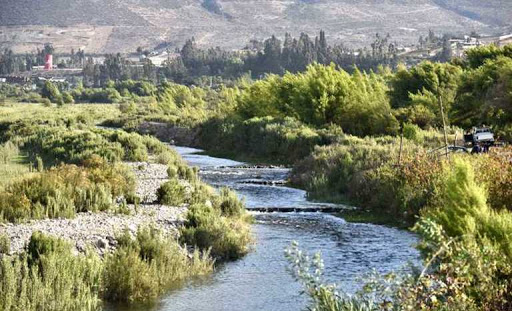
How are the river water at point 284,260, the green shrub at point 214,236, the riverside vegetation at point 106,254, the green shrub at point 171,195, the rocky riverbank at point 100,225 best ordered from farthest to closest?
the green shrub at point 171,195 < the green shrub at point 214,236 < the rocky riverbank at point 100,225 < the river water at point 284,260 < the riverside vegetation at point 106,254

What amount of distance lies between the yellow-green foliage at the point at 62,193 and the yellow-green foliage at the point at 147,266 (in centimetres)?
456

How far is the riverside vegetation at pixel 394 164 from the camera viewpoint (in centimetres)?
1098

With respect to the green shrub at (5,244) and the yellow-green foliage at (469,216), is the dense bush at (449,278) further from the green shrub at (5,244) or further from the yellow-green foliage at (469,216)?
the green shrub at (5,244)

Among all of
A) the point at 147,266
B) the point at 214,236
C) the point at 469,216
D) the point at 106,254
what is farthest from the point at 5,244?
the point at 469,216

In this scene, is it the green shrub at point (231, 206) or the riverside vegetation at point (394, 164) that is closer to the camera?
the riverside vegetation at point (394, 164)

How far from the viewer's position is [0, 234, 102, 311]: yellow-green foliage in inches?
596

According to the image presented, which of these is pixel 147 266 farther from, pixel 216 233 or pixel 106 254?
pixel 216 233

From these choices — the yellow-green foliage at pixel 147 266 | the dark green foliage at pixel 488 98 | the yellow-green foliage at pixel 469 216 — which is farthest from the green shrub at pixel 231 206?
the dark green foliage at pixel 488 98

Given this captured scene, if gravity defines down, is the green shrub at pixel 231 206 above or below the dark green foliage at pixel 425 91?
above

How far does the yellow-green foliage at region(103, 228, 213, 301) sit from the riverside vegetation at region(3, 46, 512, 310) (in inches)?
86.4

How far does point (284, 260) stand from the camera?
2248 centimetres

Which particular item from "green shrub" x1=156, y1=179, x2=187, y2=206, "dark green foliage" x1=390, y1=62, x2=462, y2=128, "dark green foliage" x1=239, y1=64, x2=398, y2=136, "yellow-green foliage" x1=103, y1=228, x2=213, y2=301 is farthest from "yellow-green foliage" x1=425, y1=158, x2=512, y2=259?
"dark green foliage" x1=239, y1=64, x2=398, y2=136

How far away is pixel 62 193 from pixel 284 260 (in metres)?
7.89

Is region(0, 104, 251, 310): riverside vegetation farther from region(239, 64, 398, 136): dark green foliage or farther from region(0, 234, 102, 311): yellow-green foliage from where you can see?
region(239, 64, 398, 136): dark green foliage
